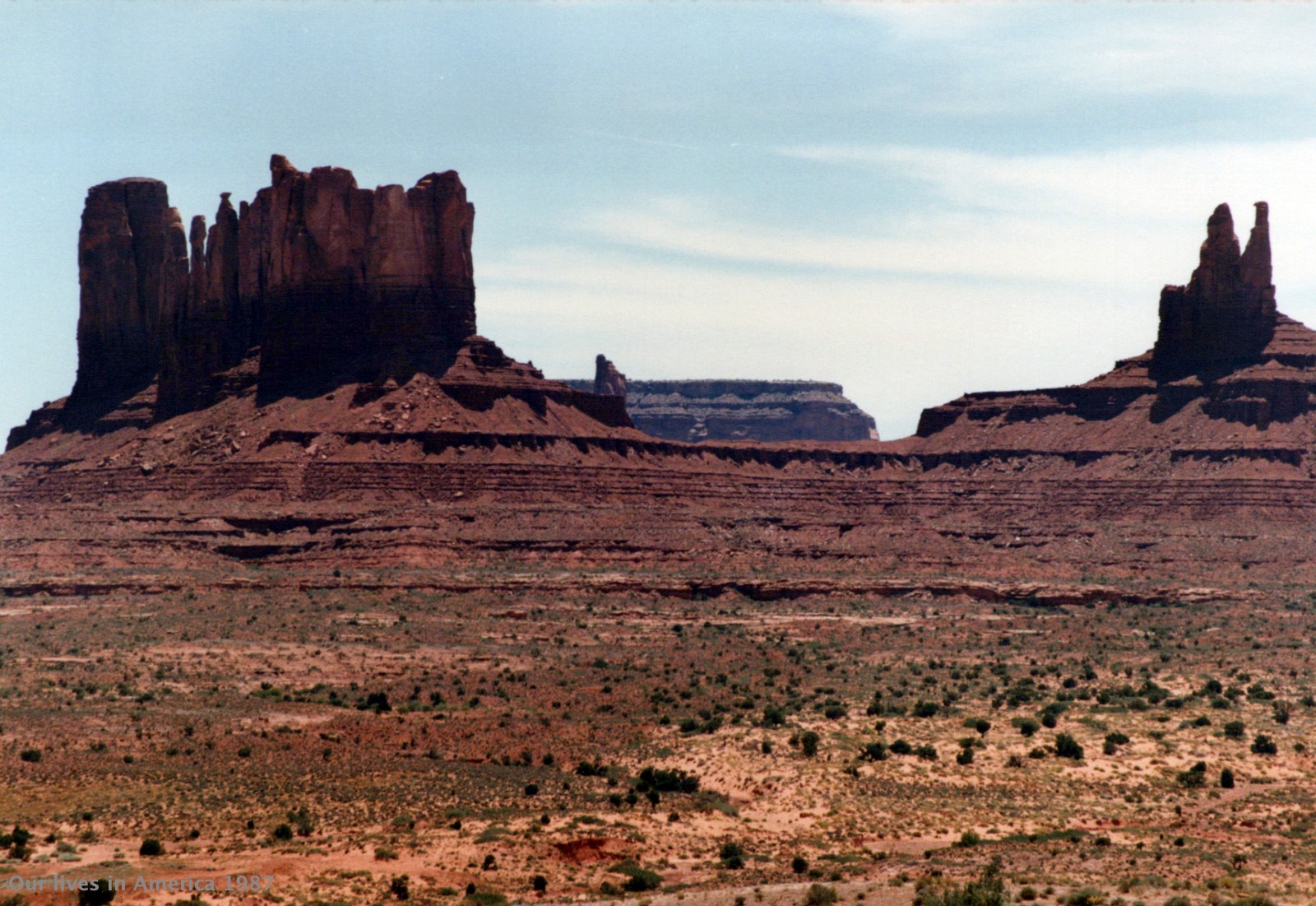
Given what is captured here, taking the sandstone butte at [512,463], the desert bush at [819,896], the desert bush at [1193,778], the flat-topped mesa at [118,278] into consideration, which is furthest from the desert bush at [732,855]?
the flat-topped mesa at [118,278]

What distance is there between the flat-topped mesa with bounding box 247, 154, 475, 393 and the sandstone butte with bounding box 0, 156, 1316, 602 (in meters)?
0.19

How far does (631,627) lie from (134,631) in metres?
21.2

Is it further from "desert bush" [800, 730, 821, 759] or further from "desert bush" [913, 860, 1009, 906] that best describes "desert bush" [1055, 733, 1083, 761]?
"desert bush" [913, 860, 1009, 906]

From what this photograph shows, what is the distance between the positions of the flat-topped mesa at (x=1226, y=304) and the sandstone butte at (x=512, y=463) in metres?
0.20

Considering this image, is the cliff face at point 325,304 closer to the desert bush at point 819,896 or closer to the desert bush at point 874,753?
the desert bush at point 874,753

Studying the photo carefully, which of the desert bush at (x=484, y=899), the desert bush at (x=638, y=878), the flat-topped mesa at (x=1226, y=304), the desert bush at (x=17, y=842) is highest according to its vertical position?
the flat-topped mesa at (x=1226, y=304)

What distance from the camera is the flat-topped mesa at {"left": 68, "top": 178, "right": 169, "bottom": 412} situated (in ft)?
495

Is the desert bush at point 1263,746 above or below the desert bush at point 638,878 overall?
above

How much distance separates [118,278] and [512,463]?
5424 centimetres

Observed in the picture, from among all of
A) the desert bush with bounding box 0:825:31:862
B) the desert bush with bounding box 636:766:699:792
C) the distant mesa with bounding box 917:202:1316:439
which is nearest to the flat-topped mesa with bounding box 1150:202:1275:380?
the distant mesa with bounding box 917:202:1316:439

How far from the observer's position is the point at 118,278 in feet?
504

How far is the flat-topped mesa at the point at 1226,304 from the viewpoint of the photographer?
5069 inches

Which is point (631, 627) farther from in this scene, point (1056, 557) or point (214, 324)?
point (214, 324)

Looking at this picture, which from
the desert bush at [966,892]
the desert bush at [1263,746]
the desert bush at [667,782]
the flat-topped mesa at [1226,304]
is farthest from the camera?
the flat-topped mesa at [1226,304]
